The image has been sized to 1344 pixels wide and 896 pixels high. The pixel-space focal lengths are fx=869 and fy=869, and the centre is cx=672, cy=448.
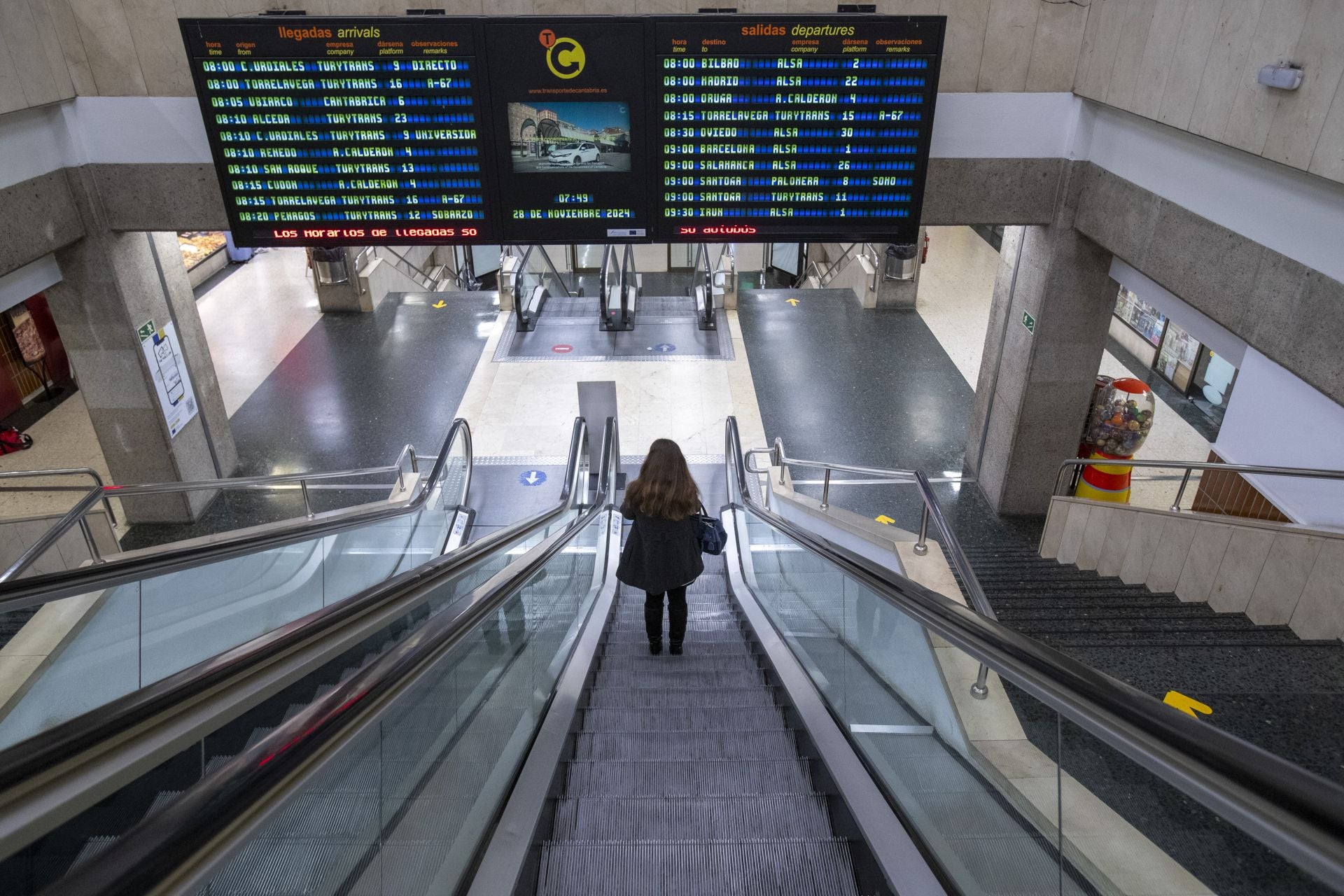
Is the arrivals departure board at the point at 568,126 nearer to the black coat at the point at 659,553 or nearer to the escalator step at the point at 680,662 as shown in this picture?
the black coat at the point at 659,553

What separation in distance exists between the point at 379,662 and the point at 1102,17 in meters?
6.37

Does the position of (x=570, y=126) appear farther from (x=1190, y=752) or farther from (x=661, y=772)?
(x=1190, y=752)

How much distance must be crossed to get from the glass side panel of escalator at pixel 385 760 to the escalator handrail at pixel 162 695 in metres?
0.08

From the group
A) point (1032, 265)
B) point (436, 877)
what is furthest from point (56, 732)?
point (1032, 265)

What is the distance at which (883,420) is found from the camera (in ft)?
32.3

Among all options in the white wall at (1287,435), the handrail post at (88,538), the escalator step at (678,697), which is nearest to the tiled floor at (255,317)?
the handrail post at (88,538)

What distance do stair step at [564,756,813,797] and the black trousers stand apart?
1465mm

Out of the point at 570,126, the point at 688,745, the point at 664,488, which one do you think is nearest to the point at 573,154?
the point at 570,126

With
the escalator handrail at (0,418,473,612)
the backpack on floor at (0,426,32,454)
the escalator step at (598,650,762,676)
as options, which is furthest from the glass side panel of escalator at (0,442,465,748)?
the backpack on floor at (0,426,32,454)

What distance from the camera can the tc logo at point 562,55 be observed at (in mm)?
5020

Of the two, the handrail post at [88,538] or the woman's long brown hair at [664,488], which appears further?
the handrail post at [88,538]

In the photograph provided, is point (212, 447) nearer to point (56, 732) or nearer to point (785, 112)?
point (785, 112)

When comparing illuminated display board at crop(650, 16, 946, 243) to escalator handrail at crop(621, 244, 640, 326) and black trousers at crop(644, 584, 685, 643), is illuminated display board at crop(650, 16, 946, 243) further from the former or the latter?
escalator handrail at crop(621, 244, 640, 326)

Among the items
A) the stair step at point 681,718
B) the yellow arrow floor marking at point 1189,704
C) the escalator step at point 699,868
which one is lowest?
the yellow arrow floor marking at point 1189,704
